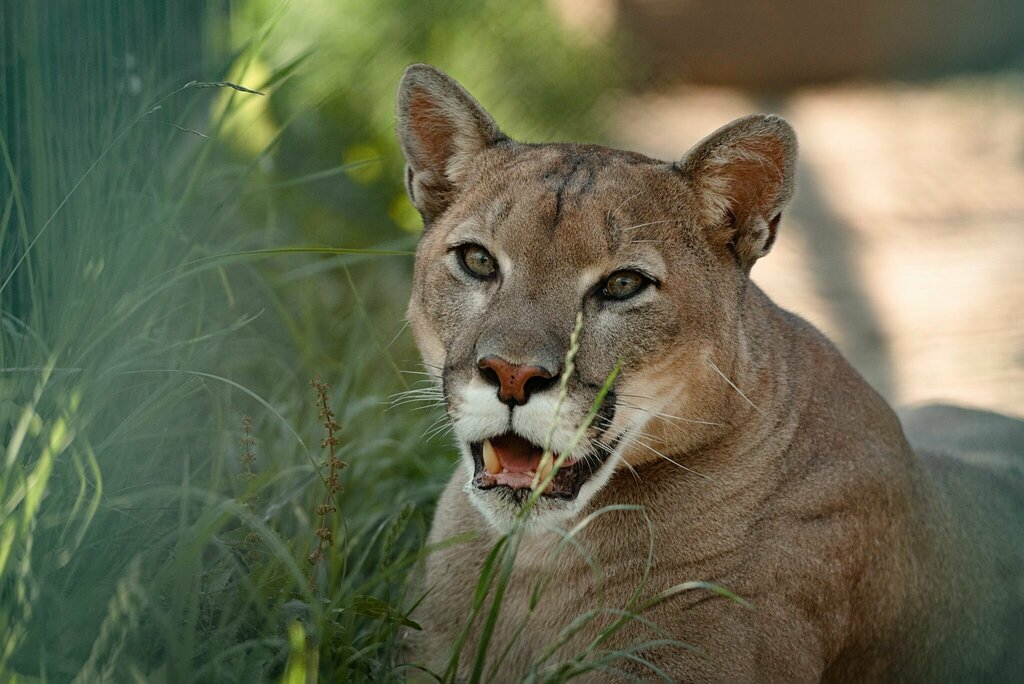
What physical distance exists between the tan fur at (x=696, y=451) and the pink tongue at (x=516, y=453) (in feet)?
0.37

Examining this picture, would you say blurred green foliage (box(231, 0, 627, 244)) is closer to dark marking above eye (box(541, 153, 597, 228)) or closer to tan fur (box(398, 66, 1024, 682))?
tan fur (box(398, 66, 1024, 682))

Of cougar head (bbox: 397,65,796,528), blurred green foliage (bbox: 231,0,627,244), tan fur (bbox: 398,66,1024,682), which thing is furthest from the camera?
blurred green foliage (bbox: 231,0,627,244)

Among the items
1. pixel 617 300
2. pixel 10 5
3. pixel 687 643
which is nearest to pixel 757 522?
pixel 687 643

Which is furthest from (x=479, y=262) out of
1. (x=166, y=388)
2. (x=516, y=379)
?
(x=166, y=388)

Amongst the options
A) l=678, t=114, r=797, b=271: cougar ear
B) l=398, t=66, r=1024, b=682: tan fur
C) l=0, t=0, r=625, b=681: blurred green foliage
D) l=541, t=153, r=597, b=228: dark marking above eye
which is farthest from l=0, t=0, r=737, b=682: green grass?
l=678, t=114, r=797, b=271: cougar ear

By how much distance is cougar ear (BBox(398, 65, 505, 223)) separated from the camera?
340 cm

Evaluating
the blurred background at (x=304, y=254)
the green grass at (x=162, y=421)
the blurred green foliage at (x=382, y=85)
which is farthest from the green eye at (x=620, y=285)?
the blurred green foliage at (x=382, y=85)

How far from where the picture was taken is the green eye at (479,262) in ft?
10.1

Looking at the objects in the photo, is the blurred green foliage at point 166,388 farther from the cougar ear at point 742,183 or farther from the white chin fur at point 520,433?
the cougar ear at point 742,183

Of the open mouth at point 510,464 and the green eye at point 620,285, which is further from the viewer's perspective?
the green eye at point 620,285

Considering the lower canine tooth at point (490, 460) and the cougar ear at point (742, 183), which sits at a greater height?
the cougar ear at point (742, 183)

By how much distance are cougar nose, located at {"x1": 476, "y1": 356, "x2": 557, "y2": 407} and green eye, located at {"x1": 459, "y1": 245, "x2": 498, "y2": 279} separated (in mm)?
422

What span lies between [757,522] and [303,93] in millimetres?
3044

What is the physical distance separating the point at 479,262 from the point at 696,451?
29.6 inches
